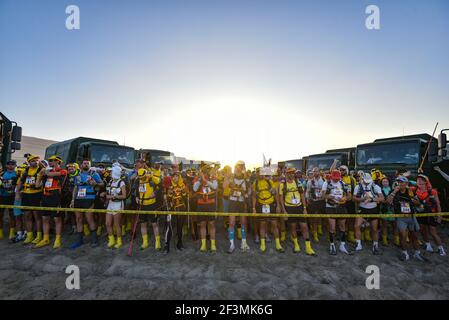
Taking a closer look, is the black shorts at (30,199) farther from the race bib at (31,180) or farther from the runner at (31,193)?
the race bib at (31,180)

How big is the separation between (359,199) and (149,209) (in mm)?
5848

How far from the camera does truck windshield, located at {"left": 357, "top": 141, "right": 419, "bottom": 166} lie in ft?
22.1

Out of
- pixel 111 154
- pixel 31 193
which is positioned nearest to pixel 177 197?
pixel 31 193

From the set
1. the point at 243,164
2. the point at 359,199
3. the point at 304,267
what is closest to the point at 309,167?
the point at 359,199

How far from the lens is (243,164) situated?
19.6 ft

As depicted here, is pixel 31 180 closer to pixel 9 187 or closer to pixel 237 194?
pixel 9 187

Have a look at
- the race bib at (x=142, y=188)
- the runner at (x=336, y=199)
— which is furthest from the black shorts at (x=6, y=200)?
the runner at (x=336, y=199)

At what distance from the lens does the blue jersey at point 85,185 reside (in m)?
5.50

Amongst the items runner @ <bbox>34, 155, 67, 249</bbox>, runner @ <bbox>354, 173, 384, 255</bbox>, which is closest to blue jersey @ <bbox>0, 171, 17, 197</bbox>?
runner @ <bbox>34, 155, 67, 249</bbox>

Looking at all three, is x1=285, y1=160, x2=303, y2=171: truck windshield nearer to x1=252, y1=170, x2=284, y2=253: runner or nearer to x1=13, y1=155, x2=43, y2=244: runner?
x1=252, y1=170, x2=284, y2=253: runner

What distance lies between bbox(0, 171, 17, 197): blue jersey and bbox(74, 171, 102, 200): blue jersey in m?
2.31

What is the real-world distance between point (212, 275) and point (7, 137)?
33.0ft

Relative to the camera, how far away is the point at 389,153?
7266mm

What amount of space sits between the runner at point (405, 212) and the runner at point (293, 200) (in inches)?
92.3
